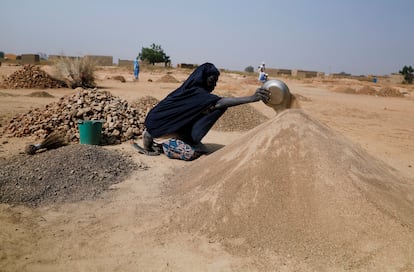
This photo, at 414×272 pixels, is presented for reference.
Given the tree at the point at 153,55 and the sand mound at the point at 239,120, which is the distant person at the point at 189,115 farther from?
the tree at the point at 153,55

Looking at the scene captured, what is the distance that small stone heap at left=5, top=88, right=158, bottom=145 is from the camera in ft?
18.6

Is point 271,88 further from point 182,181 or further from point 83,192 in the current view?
point 83,192

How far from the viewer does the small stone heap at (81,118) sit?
567 cm

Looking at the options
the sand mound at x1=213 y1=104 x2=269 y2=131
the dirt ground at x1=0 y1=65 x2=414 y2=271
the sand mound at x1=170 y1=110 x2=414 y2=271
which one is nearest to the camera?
the dirt ground at x1=0 y1=65 x2=414 y2=271

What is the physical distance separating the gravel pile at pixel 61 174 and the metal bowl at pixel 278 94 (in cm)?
176

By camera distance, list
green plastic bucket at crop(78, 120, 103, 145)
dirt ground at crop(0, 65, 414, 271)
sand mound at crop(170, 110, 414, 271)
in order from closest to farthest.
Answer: dirt ground at crop(0, 65, 414, 271)
sand mound at crop(170, 110, 414, 271)
green plastic bucket at crop(78, 120, 103, 145)

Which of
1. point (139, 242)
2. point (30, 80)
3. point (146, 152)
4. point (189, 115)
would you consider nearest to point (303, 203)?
point (139, 242)

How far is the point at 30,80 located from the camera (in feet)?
40.9

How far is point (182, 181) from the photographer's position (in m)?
3.79

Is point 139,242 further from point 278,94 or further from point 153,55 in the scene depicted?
point 153,55

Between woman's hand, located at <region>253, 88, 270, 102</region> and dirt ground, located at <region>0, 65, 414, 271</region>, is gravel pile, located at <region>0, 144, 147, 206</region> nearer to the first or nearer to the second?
dirt ground, located at <region>0, 65, 414, 271</region>

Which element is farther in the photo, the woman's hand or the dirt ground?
the woman's hand

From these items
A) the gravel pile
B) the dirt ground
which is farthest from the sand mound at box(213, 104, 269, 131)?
the dirt ground

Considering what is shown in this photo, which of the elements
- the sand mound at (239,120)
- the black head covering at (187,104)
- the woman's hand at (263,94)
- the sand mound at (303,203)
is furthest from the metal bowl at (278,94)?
the sand mound at (239,120)
